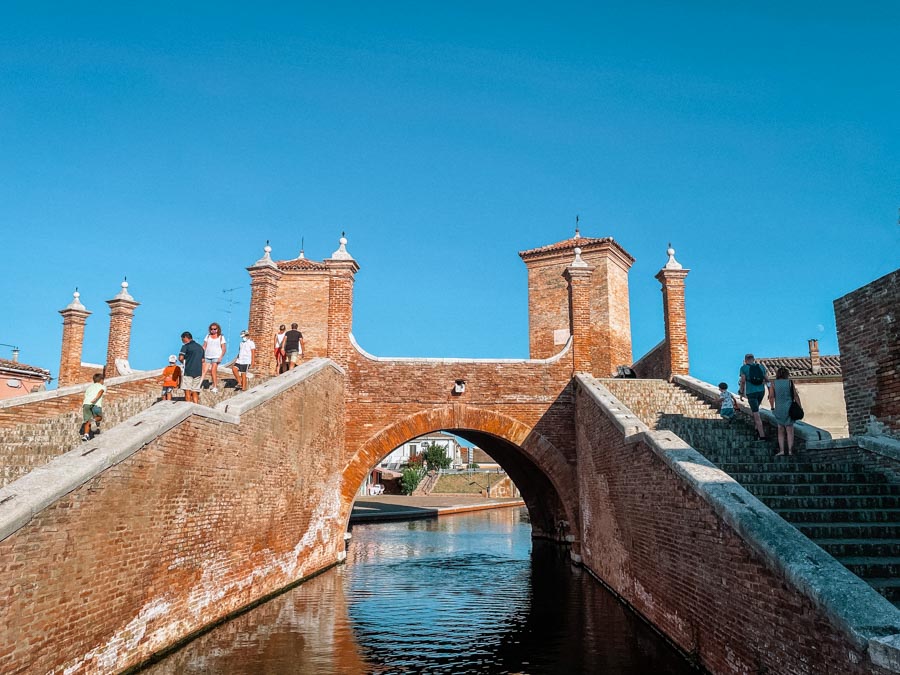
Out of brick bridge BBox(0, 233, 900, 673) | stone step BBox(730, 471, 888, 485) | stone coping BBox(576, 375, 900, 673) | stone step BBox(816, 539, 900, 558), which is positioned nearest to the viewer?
stone coping BBox(576, 375, 900, 673)

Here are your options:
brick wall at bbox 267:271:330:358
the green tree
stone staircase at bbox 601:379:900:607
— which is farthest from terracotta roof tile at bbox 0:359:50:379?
the green tree

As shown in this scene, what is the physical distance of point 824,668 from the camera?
4277 mm

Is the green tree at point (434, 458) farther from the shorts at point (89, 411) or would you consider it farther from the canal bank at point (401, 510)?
the shorts at point (89, 411)

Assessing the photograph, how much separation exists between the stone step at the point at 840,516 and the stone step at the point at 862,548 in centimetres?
73

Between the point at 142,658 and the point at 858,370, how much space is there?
9624 mm

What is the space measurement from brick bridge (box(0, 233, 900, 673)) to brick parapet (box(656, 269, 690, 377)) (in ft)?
0.15

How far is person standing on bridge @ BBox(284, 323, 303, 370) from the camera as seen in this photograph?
13.9 meters

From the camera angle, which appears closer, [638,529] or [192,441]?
[192,441]

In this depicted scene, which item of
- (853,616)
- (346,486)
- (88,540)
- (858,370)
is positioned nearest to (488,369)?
(346,486)

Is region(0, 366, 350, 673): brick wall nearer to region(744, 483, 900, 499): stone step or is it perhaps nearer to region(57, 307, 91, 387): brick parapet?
region(744, 483, 900, 499): stone step

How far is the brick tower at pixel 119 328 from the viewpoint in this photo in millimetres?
17531

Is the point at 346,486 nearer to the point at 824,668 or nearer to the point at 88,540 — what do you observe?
the point at 88,540

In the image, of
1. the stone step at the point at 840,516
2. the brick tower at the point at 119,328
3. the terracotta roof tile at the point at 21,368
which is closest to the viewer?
the stone step at the point at 840,516

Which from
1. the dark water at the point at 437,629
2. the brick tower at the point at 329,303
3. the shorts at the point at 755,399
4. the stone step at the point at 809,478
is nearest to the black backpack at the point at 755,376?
the shorts at the point at 755,399
